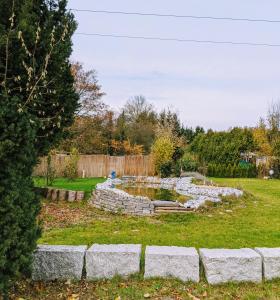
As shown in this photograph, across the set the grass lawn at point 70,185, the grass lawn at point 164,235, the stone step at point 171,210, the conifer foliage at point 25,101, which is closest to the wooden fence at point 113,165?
the grass lawn at point 70,185

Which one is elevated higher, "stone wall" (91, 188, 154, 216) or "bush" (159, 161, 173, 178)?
"bush" (159, 161, 173, 178)

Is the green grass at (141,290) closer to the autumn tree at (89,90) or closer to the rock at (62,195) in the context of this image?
the rock at (62,195)

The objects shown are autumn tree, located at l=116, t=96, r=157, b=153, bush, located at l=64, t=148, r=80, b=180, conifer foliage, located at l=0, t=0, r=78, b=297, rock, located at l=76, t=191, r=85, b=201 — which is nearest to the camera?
conifer foliage, located at l=0, t=0, r=78, b=297

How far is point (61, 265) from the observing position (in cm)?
380

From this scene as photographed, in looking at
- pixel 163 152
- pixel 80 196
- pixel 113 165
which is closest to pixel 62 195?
pixel 80 196

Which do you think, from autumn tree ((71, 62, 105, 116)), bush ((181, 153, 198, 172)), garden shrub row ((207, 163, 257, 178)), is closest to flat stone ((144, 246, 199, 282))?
bush ((181, 153, 198, 172))

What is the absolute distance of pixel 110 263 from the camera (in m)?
3.81

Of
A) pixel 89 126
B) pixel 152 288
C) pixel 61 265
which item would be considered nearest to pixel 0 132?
pixel 61 265

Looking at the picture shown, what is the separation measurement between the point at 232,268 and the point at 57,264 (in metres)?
1.66

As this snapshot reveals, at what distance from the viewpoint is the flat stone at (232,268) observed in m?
3.76

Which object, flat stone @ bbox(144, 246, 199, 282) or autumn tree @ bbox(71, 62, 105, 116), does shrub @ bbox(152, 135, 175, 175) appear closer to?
autumn tree @ bbox(71, 62, 105, 116)

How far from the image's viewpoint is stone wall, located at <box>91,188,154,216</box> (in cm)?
943

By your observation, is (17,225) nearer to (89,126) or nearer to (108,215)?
(108,215)

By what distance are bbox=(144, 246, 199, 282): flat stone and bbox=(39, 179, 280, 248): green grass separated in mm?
2001
